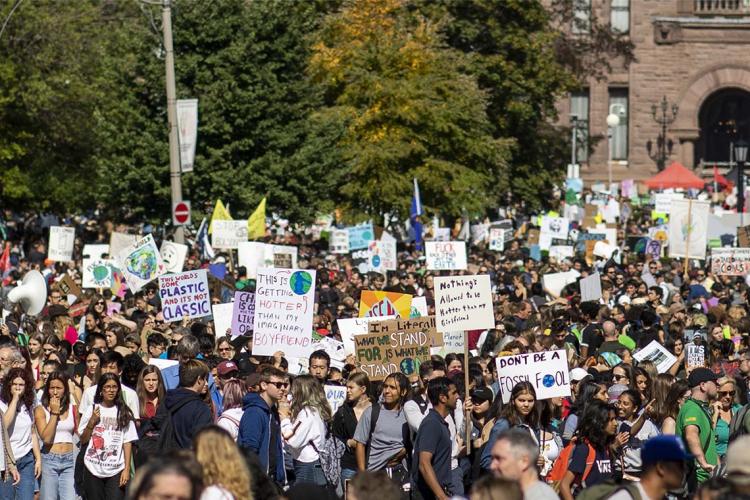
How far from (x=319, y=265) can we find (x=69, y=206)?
55.3 feet

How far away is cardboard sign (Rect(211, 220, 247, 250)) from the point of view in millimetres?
28109

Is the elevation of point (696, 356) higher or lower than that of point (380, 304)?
lower

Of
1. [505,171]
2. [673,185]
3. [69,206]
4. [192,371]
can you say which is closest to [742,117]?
[673,185]

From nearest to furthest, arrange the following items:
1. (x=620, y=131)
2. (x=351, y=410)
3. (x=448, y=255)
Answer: (x=351, y=410), (x=448, y=255), (x=620, y=131)

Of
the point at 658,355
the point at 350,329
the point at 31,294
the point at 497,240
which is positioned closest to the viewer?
the point at 658,355

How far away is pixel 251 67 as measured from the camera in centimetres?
3694

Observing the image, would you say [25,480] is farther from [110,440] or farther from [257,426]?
[257,426]

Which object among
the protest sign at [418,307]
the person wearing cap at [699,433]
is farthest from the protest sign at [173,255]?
the person wearing cap at [699,433]

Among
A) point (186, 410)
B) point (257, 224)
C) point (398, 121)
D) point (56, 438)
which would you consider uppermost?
point (398, 121)

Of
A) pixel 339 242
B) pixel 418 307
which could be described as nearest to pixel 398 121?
pixel 339 242

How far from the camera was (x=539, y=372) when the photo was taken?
39.6ft

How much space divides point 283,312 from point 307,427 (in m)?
3.53

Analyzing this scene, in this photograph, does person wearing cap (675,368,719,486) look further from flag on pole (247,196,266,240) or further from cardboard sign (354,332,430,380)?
flag on pole (247,196,266,240)

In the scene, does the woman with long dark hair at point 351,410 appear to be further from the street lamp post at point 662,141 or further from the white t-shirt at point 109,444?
the street lamp post at point 662,141
